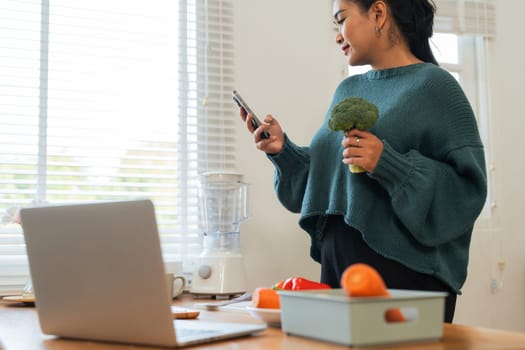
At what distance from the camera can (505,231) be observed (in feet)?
9.12

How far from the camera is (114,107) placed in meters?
Answer: 2.28

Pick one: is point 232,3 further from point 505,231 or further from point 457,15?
point 505,231

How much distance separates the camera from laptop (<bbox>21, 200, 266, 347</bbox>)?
0.80 meters

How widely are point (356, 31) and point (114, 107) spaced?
3.37 ft

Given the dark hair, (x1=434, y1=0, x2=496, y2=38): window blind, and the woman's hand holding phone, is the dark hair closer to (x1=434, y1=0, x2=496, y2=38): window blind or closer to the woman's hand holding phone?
the woman's hand holding phone

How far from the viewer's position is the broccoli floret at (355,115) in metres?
1.31

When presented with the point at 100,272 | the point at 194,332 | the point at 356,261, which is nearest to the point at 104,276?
the point at 100,272

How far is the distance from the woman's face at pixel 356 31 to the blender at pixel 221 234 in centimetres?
75

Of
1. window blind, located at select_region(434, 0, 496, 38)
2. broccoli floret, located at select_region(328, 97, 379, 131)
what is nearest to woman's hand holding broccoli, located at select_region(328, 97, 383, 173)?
broccoli floret, located at select_region(328, 97, 379, 131)

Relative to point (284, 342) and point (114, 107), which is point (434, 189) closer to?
point (284, 342)

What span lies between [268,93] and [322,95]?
8.9 inches

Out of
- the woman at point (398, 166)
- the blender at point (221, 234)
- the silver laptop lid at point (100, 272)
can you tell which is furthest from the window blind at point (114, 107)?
the silver laptop lid at point (100, 272)

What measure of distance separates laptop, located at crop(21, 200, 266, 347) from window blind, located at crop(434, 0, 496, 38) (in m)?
2.13

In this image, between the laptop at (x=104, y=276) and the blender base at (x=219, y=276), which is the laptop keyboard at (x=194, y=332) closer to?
the laptop at (x=104, y=276)
